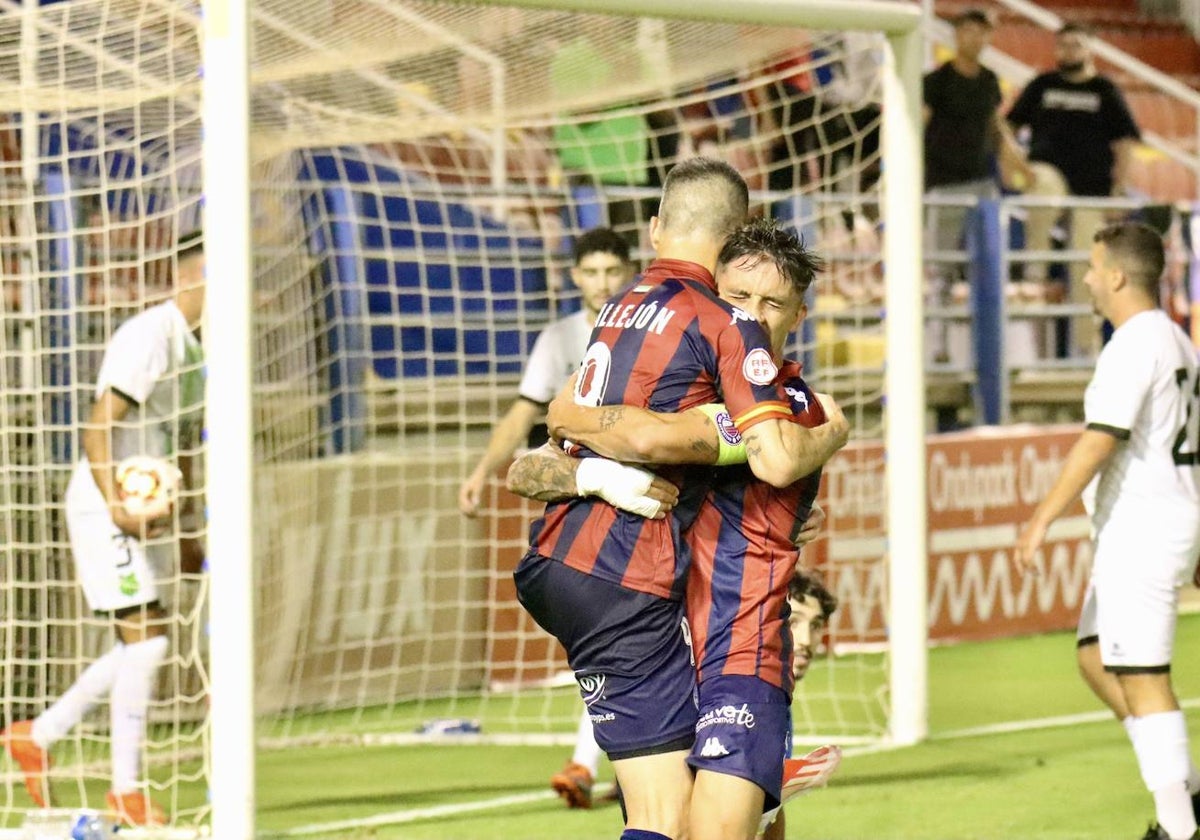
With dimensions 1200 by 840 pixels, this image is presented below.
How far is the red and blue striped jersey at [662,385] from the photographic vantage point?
4148 millimetres

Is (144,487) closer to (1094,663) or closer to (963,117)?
(1094,663)

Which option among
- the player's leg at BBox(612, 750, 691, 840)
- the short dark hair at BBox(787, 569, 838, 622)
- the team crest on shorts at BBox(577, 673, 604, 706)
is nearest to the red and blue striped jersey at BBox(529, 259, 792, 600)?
the team crest on shorts at BBox(577, 673, 604, 706)

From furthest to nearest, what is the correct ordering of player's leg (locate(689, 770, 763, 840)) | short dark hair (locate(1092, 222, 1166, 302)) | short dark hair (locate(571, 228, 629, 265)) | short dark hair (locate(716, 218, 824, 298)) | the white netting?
1. the white netting
2. short dark hair (locate(571, 228, 629, 265))
3. short dark hair (locate(1092, 222, 1166, 302))
4. short dark hair (locate(716, 218, 824, 298))
5. player's leg (locate(689, 770, 763, 840))

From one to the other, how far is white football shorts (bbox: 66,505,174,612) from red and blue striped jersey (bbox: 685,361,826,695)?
3101 millimetres

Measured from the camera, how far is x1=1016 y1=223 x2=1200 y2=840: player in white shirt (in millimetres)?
5984

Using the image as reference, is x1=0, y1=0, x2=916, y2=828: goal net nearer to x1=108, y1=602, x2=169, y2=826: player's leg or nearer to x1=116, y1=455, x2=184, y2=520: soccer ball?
x1=108, y1=602, x2=169, y2=826: player's leg

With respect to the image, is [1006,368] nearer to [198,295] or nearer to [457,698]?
[457,698]

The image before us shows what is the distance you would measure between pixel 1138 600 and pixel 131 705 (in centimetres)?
346

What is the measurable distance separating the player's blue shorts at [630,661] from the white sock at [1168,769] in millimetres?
2294

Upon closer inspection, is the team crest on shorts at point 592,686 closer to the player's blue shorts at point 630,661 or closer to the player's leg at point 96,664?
the player's blue shorts at point 630,661

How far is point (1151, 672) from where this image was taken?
600 centimetres

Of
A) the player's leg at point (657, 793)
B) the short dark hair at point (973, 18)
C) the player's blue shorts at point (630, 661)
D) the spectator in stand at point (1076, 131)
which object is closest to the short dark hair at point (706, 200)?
the player's blue shorts at point (630, 661)

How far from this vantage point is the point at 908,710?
790 cm

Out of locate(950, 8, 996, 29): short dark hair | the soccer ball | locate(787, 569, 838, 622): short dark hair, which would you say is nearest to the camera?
locate(787, 569, 838, 622): short dark hair
